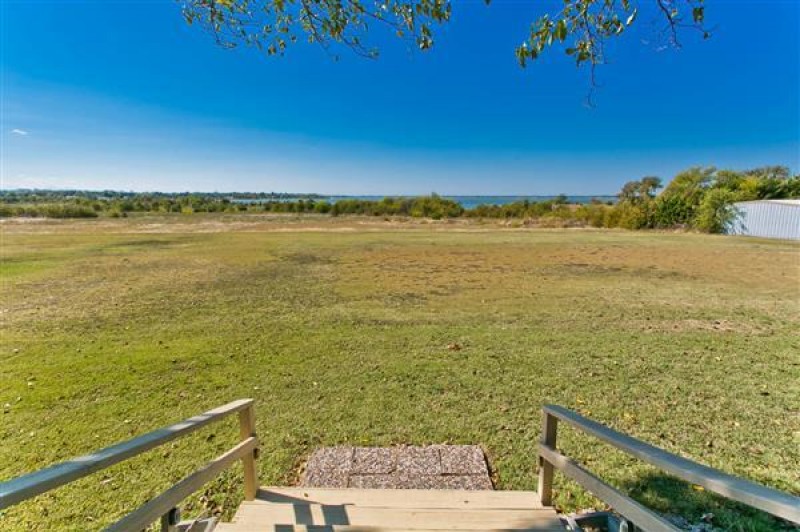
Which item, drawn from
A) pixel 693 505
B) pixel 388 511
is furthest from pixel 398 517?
pixel 693 505

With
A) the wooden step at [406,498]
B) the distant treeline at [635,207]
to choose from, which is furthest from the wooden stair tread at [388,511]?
the distant treeline at [635,207]

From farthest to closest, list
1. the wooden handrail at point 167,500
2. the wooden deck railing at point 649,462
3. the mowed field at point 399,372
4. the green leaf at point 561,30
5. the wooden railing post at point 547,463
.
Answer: the mowed field at point 399,372 → the green leaf at point 561,30 → the wooden railing post at point 547,463 → the wooden handrail at point 167,500 → the wooden deck railing at point 649,462

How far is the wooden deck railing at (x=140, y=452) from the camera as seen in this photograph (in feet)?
3.53

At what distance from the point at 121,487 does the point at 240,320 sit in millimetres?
4522

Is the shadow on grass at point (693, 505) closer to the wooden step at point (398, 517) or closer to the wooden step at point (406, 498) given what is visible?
the wooden step at point (406, 498)

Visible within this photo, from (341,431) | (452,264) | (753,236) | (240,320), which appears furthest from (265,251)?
(753,236)

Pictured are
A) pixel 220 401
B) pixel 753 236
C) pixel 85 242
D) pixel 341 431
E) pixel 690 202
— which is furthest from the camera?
pixel 690 202

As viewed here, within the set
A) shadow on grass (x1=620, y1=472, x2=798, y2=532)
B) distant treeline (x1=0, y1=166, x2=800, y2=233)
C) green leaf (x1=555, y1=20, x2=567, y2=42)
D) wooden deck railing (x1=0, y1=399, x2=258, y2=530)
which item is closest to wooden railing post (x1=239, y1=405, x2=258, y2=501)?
wooden deck railing (x1=0, y1=399, x2=258, y2=530)

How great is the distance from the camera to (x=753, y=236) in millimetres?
23906

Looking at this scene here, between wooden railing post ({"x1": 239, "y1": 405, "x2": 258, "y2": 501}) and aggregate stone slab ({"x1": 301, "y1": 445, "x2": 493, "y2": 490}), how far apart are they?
0.50m

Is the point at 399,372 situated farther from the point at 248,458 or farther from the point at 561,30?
the point at 561,30

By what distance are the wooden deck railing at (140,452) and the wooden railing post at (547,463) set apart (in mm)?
1926

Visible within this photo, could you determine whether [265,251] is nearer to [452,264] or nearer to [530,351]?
[452,264]

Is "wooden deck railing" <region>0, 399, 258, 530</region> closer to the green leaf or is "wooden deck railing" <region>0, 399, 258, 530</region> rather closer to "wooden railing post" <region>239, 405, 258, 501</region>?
"wooden railing post" <region>239, 405, 258, 501</region>
